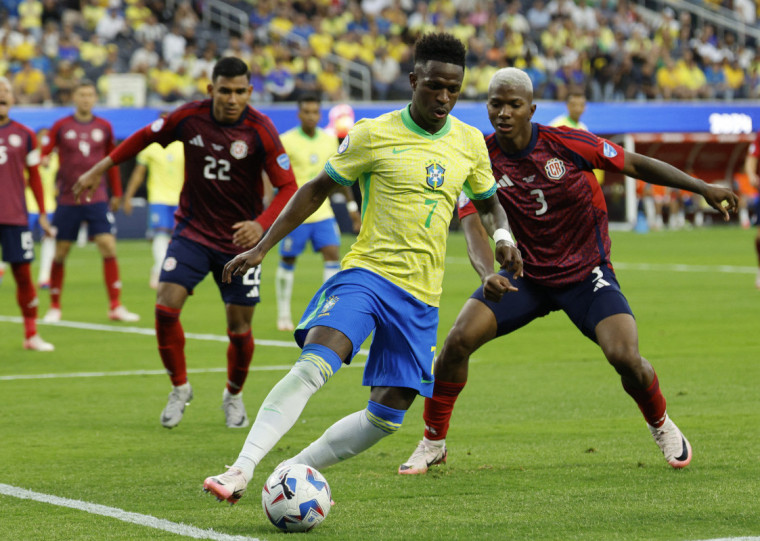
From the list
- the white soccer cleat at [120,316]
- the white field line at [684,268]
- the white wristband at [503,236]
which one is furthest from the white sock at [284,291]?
the white field line at [684,268]

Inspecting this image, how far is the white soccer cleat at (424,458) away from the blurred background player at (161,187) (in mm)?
11524

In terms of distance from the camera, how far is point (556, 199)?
683 centimetres

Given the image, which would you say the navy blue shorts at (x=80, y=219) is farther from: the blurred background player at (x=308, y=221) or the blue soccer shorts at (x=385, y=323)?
the blue soccer shorts at (x=385, y=323)

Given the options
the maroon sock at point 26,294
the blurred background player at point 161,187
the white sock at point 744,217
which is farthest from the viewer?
the white sock at point 744,217

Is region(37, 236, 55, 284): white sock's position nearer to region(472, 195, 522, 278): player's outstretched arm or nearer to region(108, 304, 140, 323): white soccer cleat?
region(108, 304, 140, 323): white soccer cleat

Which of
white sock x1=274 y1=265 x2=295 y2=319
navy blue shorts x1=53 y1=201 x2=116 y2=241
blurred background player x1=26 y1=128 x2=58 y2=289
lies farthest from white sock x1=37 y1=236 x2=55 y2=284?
white sock x1=274 y1=265 x2=295 y2=319

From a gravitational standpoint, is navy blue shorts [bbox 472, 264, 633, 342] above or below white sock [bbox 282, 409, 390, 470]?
above

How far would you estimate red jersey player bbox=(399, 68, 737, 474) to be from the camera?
21.4ft

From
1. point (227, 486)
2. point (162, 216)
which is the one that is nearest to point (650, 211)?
point (162, 216)

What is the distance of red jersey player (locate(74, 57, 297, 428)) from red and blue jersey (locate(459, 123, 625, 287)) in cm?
166

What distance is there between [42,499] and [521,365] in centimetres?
583

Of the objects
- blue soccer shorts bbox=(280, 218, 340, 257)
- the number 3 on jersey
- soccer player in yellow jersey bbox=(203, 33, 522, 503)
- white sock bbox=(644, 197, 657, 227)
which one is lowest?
white sock bbox=(644, 197, 657, 227)

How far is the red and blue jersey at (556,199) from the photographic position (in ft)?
22.3

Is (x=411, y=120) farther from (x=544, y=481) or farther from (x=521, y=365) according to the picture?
(x=521, y=365)
